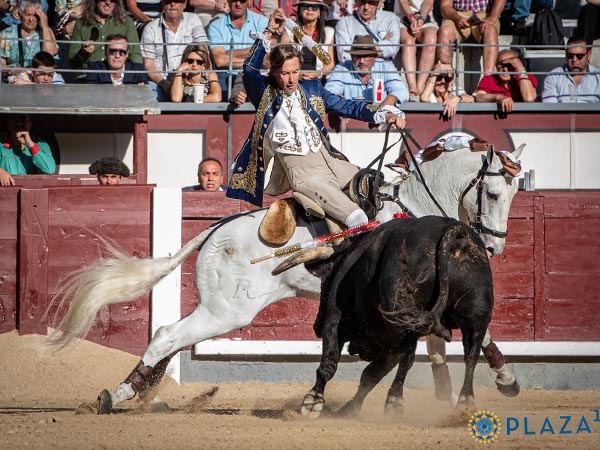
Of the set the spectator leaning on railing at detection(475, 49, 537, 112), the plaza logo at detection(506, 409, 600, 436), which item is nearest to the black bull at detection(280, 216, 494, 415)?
the plaza logo at detection(506, 409, 600, 436)

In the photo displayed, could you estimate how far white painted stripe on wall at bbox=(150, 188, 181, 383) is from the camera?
7.08m

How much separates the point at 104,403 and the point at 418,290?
1.82 m

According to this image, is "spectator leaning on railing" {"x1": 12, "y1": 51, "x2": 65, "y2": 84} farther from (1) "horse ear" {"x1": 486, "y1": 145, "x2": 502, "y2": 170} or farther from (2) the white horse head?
(1) "horse ear" {"x1": 486, "y1": 145, "x2": 502, "y2": 170}

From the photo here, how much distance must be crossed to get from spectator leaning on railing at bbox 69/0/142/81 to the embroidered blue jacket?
132 inches

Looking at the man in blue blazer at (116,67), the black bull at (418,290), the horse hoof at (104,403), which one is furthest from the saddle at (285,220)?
the man in blue blazer at (116,67)

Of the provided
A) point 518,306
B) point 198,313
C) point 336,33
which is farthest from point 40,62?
point 518,306

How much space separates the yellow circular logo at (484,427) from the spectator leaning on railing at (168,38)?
505cm

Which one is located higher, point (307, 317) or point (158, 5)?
point (158, 5)

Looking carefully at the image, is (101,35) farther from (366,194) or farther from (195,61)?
(366,194)

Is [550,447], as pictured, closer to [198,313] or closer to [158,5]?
[198,313]

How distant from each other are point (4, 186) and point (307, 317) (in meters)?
2.42

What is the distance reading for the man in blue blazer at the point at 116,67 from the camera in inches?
331

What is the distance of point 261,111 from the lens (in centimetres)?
554

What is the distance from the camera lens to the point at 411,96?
875cm
